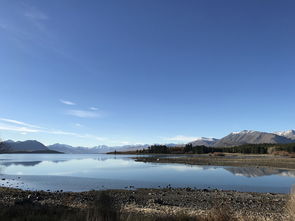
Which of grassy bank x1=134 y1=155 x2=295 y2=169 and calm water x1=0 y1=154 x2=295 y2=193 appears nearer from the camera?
calm water x1=0 y1=154 x2=295 y2=193

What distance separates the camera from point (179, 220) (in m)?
11.1

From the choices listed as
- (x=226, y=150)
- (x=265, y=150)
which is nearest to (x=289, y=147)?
(x=265, y=150)

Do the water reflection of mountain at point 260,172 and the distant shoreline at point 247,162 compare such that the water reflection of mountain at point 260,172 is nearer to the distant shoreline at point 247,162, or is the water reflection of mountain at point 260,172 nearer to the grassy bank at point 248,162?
the distant shoreline at point 247,162

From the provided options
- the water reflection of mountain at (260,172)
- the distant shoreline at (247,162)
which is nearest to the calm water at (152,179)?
the water reflection of mountain at (260,172)

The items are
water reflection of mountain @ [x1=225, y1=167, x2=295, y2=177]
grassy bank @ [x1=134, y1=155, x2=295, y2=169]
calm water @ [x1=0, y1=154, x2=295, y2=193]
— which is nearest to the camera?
calm water @ [x1=0, y1=154, x2=295, y2=193]

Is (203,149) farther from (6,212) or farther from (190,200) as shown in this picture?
(6,212)

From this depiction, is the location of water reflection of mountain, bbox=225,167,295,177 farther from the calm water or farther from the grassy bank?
the grassy bank

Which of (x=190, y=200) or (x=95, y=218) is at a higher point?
(x=95, y=218)

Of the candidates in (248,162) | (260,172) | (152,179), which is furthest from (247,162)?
(152,179)

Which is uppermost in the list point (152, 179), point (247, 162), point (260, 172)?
point (247, 162)

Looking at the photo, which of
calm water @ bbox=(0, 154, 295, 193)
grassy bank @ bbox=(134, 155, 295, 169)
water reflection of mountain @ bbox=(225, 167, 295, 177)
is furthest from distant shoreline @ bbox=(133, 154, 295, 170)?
calm water @ bbox=(0, 154, 295, 193)

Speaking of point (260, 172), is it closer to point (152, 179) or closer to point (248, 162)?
point (152, 179)

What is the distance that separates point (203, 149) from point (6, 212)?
7153 inches

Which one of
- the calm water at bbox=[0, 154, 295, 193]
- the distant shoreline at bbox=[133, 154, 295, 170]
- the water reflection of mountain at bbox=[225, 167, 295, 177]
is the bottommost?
the calm water at bbox=[0, 154, 295, 193]
